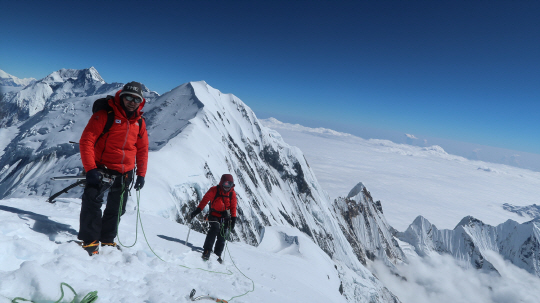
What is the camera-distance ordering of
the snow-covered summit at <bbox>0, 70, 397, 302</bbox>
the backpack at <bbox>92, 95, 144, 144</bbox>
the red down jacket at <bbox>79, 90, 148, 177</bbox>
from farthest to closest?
the snow-covered summit at <bbox>0, 70, 397, 302</bbox> < the backpack at <bbox>92, 95, 144, 144</bbox> < the red down jacket at <bbox>79, 90, 148, 177</bbox>

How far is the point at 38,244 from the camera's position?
473 centimetres

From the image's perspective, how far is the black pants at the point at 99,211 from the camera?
17.1ft

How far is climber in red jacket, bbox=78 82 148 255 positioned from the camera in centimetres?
494

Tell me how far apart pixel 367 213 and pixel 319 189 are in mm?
39406

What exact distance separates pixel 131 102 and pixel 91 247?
10.7 ft

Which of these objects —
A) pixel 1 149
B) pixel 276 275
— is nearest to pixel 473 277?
pixel 276 275

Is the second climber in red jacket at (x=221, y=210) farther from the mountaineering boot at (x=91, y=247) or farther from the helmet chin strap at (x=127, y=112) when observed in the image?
the helmet chin strap at (x=127, y=112)

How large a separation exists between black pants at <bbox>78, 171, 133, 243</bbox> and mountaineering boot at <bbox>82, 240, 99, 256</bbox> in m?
0.08

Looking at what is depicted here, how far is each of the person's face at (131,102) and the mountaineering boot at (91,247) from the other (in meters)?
3.03

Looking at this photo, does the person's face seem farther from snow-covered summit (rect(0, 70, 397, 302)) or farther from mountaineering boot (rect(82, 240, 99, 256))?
snow-covered summit (rect(0, 70, 397, 302))

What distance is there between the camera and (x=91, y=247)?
5.23m

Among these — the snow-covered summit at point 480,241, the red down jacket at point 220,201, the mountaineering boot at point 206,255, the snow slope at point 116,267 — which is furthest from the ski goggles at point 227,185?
the snow-covered summit at point 480,241

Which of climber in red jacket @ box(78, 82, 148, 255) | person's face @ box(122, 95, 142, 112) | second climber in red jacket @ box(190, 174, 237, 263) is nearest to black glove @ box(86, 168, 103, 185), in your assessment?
climber in red jacket @ box(78, 82, 148, 255)

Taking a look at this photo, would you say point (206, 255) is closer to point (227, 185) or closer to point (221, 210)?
point (221, 210)
